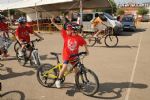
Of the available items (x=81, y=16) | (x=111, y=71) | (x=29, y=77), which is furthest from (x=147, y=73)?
(x=81, y=16)

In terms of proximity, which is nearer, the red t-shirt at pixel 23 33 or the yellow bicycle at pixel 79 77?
the yellow bicycle at pixel 79 77

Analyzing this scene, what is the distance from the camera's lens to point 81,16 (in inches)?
890

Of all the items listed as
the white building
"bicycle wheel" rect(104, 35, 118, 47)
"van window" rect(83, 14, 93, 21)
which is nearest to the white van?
"van window" rect(83, 14, 93, 21)

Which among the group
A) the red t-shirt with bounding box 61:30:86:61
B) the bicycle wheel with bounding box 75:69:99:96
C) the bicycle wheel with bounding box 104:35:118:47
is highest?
the red t-shirt with bounding box 61:30:86:61

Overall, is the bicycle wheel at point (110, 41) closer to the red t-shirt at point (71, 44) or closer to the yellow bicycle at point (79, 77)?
the yellow bicycle at point (79, 77)

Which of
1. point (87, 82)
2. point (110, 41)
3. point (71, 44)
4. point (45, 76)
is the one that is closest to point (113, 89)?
point (87, 82)

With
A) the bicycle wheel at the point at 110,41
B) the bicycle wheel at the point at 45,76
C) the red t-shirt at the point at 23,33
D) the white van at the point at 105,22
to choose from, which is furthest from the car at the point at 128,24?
the bicycle wheel at the point at 45,76

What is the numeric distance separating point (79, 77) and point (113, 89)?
1037 millimetres

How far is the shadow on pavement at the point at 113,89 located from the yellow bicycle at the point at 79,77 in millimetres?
284

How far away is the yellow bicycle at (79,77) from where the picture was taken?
21.6ft

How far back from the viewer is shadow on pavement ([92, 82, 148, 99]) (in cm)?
671

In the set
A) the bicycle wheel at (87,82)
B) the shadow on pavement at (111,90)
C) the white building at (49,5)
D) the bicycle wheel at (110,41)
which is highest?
the white building at (49,5)

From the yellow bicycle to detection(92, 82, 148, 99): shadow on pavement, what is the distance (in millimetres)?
284

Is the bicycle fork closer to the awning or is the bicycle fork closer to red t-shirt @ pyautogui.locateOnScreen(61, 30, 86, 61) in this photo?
red t-shirt @ pyautogui.locateOnScreen(61, 30, 86, 61)
